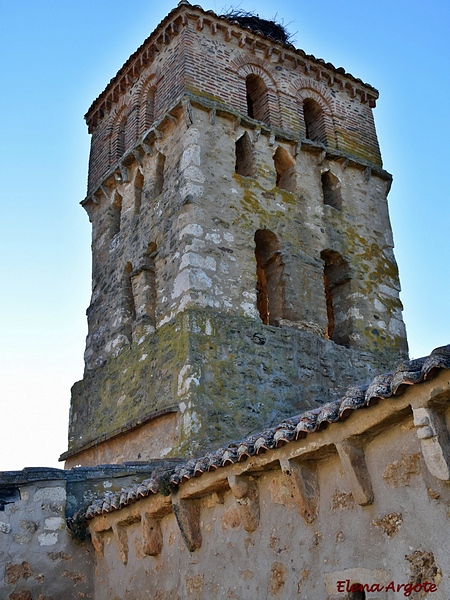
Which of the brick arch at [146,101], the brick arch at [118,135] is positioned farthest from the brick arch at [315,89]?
the brick arch at [118,135]

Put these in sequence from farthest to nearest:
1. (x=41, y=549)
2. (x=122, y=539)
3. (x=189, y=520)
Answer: (x=41, y=549) → (x=122, y=539) → (x=189, y=520)

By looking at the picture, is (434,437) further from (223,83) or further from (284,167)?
(223,83)

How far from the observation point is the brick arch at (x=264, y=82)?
13188mm

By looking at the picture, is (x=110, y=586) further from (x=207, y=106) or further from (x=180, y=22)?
(x=180, y=22)

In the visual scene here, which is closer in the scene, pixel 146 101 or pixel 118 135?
pixel 146 101

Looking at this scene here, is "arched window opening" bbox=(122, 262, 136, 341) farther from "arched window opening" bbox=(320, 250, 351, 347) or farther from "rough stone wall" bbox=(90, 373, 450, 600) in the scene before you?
"rough stone wall" bbox=(90, 373, 450, 600)

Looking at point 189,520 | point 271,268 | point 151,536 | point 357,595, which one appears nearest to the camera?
point 357,595

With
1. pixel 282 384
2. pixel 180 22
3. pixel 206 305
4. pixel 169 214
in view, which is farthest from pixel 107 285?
pixel 180 22

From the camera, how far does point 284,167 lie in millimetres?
13031

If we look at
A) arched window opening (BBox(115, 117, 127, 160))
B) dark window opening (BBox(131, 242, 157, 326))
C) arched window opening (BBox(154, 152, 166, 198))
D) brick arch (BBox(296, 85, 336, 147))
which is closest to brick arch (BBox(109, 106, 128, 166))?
arched window opening (BBox(115, 117, 127, 160))

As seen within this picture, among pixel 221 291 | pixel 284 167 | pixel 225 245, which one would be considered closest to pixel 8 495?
pixel 221 291

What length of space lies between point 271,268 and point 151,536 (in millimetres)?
5844

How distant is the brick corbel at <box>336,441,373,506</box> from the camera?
4.78 m

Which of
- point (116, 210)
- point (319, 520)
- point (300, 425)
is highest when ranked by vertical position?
point (116, 210)
